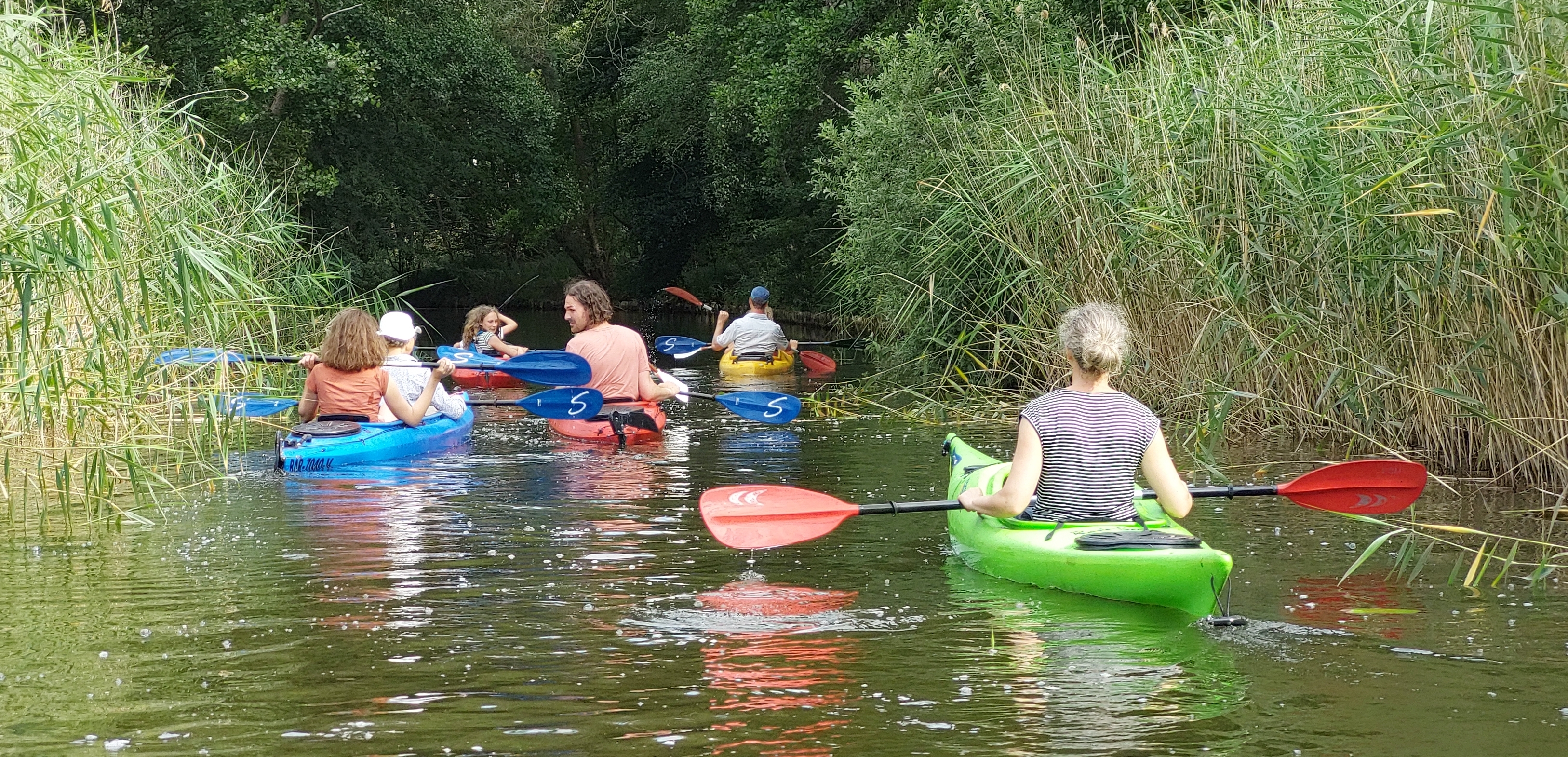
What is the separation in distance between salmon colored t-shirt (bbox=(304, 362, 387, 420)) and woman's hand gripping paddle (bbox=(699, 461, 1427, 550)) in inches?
144

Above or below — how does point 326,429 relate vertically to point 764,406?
above

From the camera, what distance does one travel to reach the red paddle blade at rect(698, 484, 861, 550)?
5.96 metres

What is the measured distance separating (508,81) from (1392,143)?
2117cm

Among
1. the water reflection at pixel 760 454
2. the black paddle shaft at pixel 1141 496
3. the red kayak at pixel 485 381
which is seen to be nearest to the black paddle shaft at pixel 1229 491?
the black paddle shaft at pixel 1141 496

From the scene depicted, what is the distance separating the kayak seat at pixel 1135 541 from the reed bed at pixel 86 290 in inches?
144

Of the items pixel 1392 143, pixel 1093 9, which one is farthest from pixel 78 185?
pixel 1093 9

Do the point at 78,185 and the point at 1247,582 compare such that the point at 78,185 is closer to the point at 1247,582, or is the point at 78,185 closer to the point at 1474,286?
the point at 1247,582

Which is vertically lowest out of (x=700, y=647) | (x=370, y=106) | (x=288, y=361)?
(x=700, y=647)

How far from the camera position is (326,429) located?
29.2ft

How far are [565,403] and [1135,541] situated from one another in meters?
5.66

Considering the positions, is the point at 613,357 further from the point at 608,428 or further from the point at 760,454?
the point at 760,454

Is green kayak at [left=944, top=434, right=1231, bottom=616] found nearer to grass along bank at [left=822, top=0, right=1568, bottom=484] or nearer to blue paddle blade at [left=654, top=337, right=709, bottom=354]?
grass along bank at [left=822, top=0, right=1568, bottom=484]

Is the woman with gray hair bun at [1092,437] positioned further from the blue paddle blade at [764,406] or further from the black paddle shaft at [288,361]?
the blue paddle blade at [764,406]

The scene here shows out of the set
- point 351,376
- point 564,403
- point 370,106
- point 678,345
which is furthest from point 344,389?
point 370,106
